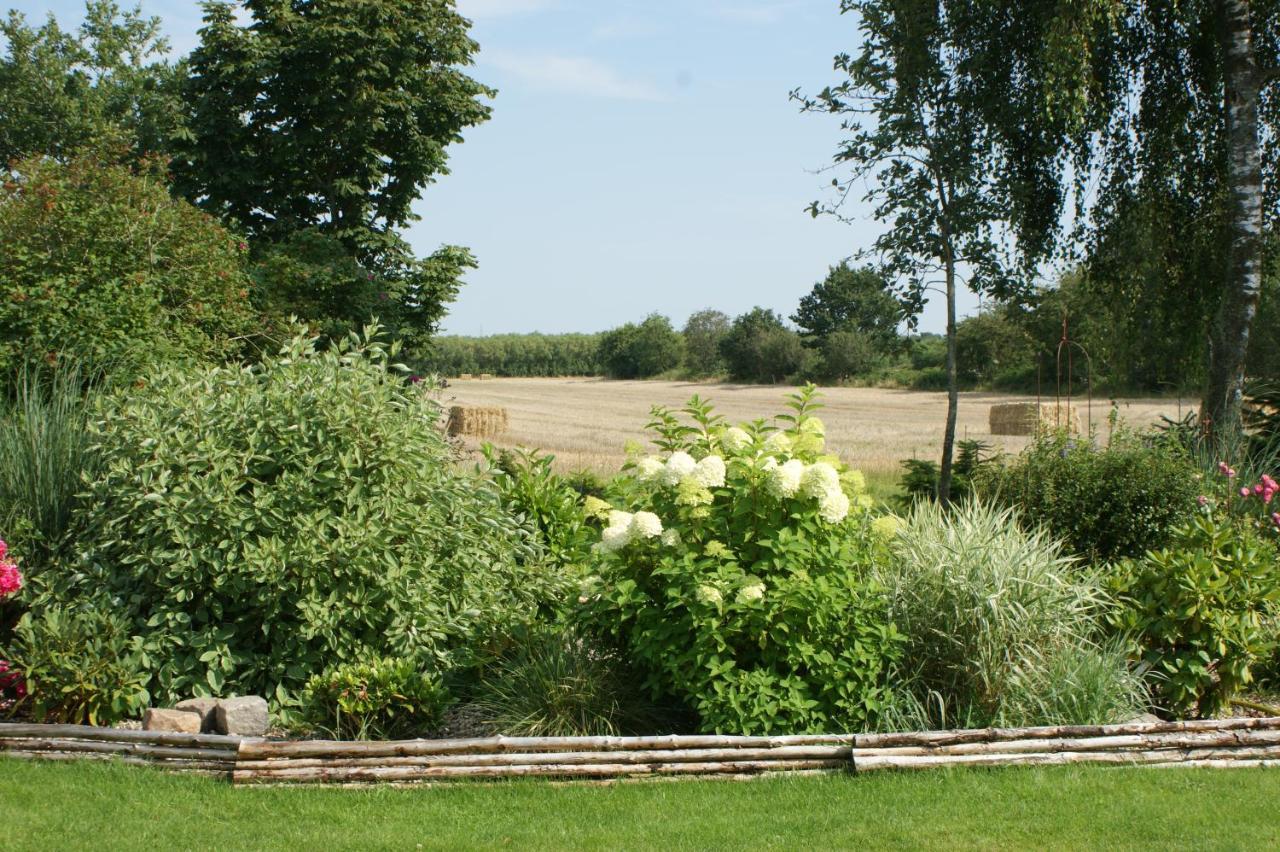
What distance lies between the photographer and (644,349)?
47938mm

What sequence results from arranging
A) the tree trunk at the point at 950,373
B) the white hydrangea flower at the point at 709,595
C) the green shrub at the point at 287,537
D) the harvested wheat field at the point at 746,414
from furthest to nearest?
the harvested wheat field at the point at 746,414 → the tree trunk at the point at 950,373 → the green shrub at the point at 287,537 → the white hydrangea flower at the point at 709,595

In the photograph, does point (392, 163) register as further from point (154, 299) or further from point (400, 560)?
point (400, 560)

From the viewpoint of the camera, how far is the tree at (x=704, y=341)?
4503 cm

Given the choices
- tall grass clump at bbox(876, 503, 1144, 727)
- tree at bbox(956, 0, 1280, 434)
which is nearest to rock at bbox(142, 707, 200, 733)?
tall grass clump at bbox(876, 503, 1144, 727)

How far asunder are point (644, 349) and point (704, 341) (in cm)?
293

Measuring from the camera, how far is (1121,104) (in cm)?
1128

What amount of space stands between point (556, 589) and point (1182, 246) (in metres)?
8.83

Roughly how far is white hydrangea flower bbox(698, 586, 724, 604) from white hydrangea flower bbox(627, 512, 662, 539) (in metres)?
0.34

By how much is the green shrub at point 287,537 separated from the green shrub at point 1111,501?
378 centimetres

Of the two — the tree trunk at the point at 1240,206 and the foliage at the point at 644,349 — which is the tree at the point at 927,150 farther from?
the foliage at the point at 644,349

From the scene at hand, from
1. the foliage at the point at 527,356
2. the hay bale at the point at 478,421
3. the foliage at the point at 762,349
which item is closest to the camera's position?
the hay bale at the point at 478,421

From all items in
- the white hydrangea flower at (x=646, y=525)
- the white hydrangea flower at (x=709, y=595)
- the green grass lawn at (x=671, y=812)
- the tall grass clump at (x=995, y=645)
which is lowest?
the green grass lawn at (x=671, y=812)

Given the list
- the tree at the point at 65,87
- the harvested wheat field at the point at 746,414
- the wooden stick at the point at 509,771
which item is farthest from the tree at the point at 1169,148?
the tree at the point at 65,87

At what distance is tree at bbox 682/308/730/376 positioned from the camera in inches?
1773
